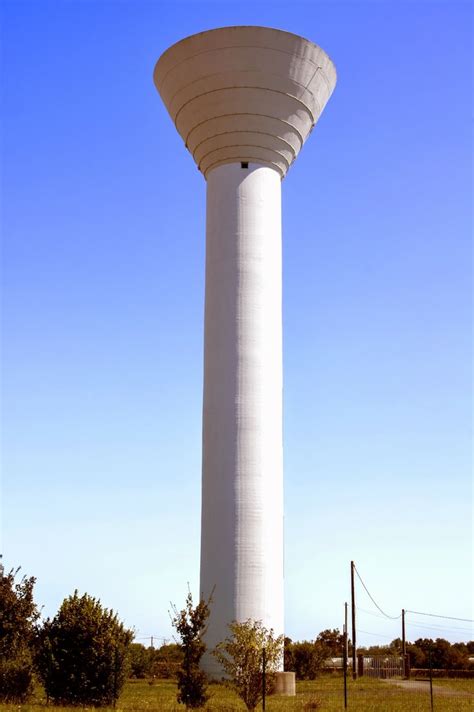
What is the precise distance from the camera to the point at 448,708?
2305cm

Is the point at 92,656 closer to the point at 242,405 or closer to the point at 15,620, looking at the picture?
the point at 15,620

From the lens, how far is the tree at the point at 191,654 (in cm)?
2005

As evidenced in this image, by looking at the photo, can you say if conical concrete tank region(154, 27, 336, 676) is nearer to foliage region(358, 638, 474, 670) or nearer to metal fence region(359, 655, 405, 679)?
metal fence region(359, 655, 405, 679)

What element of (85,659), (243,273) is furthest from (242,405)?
(85,659)

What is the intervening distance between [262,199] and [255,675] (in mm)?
16495

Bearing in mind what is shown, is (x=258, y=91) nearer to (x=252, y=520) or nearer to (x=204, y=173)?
(x=204, y=173)

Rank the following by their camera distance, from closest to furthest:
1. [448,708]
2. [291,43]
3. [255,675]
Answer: [255,675]
[448,708]
[291,43]

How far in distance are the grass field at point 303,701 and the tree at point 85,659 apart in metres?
0.52

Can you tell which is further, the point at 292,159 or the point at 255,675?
the point at 292,159

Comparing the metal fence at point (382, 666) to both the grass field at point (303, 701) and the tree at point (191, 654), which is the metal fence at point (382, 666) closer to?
the grass field at point (303, 701)

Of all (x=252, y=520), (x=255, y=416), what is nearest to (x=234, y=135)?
(x=255, y=416)

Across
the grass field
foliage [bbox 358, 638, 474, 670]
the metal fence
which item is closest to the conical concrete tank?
A: the grass field

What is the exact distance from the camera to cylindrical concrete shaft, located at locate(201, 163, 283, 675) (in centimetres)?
2794

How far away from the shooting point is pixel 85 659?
21109 mm
